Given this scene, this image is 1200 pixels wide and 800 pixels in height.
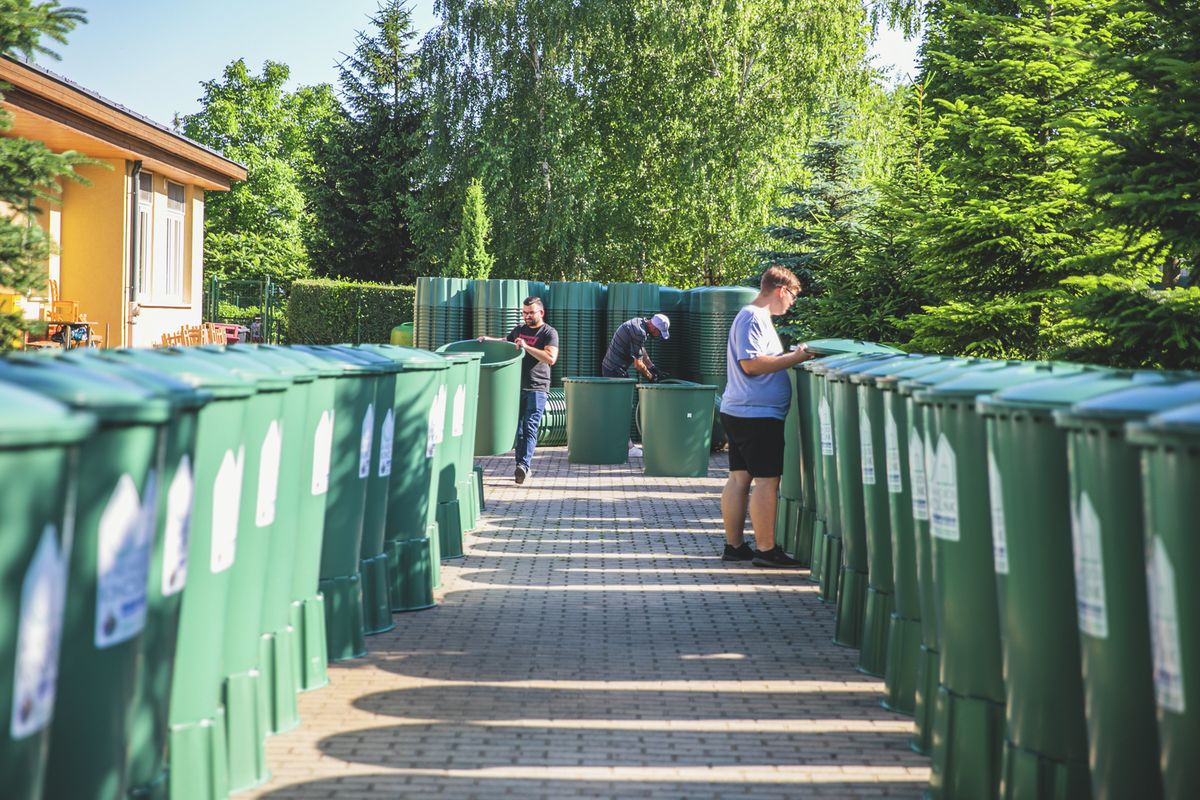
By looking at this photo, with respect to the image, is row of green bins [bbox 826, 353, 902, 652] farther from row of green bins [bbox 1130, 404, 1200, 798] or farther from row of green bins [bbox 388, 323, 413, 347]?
row of green bins [bbox 388, 323, 413, 347]

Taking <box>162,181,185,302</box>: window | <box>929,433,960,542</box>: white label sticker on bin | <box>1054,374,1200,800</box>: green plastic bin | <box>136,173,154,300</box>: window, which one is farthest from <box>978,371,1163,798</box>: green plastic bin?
<box>162,181,185,302</box>: window

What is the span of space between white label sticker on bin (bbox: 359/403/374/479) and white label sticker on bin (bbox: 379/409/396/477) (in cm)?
18

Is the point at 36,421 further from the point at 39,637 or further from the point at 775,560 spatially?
the point at 775,560

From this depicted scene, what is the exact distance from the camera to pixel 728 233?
34.4 meters

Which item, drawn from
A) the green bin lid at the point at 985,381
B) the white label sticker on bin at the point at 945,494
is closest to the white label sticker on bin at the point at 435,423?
the green bin lid at the point at 985,381

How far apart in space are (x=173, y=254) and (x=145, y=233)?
7.27 feet

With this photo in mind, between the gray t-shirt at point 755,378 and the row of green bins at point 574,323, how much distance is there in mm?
10034

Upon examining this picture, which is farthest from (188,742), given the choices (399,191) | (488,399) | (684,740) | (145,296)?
(399,191)

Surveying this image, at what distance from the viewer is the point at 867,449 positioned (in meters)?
6.38

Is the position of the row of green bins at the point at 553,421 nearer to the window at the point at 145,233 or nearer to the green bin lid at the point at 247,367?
the window at the point at 145,233

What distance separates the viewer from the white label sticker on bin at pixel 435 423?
790 cm

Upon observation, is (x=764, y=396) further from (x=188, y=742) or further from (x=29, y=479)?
(x=29, y=479)

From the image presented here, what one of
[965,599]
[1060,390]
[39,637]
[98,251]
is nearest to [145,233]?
[98,251]

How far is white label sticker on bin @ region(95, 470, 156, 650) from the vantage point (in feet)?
10.4
